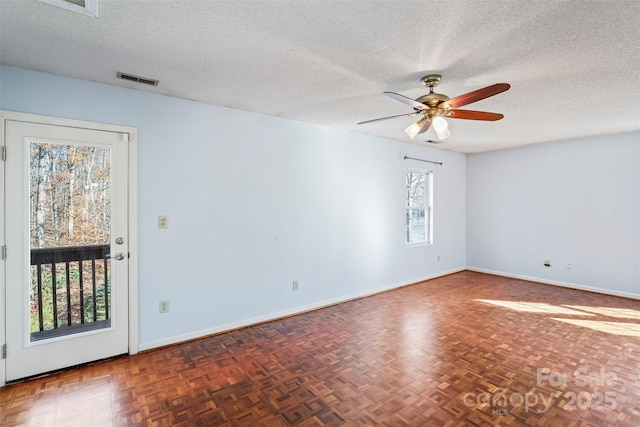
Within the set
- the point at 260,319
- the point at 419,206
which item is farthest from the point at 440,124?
the point at 419,206

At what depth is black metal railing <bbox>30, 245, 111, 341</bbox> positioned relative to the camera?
8.25ft

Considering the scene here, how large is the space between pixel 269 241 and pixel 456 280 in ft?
12.0

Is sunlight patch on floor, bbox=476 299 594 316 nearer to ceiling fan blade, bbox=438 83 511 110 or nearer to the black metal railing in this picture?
ceiling fan blade, bbox=438 83 511 110

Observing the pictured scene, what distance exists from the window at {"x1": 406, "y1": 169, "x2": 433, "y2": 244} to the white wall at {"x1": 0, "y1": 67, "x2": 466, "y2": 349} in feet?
1.69

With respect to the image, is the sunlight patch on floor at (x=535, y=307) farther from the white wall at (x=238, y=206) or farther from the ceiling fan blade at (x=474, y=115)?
the ceiling fan blade at (x=474, y=115)

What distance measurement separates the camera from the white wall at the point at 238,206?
2.88m

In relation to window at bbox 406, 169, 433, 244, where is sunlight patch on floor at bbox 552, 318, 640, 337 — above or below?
below

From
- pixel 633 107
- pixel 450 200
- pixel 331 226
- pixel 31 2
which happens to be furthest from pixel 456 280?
pixel 31 2

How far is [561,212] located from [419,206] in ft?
7.31

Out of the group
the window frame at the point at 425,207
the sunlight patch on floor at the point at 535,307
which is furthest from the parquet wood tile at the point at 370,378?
the window frame at the point at 425,207

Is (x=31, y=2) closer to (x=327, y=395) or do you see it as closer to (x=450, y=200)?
(x=327, y=395)

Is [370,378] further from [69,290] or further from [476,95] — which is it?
[69,290]

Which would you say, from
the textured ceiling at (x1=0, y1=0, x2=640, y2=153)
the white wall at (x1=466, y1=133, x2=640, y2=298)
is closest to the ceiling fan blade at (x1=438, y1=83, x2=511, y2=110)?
the textured ceiling at (x1=0, y1=0, x2=640, y2=153)

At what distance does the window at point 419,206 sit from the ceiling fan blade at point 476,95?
3.11 meters
